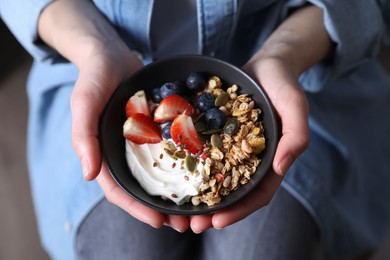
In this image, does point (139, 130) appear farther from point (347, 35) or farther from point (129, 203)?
point (347, 35)

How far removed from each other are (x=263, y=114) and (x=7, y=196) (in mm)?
1109

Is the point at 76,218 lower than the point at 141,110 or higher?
Result: lower

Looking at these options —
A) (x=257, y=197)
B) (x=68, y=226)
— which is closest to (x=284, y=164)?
(x=257, y=197)

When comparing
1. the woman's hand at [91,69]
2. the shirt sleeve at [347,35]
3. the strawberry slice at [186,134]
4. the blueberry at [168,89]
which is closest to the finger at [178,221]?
the woman's hand at [91,69]

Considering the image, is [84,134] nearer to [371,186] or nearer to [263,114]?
[263,114]

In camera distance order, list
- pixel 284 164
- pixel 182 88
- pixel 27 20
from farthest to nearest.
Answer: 1. pixel 27 20
2. pixel 182 88
3. pixel 284 164

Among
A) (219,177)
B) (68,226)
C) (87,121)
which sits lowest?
(68,226)

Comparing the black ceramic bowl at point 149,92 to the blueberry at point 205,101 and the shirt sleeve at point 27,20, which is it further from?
the shirt sleeve at point 27,20

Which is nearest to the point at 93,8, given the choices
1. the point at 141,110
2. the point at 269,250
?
the point at 141,110

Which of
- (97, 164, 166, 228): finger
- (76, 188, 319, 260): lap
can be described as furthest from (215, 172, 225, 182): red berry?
(76, 188, 319, 260): lap

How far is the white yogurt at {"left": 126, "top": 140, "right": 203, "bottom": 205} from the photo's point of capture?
803mm

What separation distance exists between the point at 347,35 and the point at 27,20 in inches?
26.7

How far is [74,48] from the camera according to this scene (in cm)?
97

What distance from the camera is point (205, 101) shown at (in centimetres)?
85
